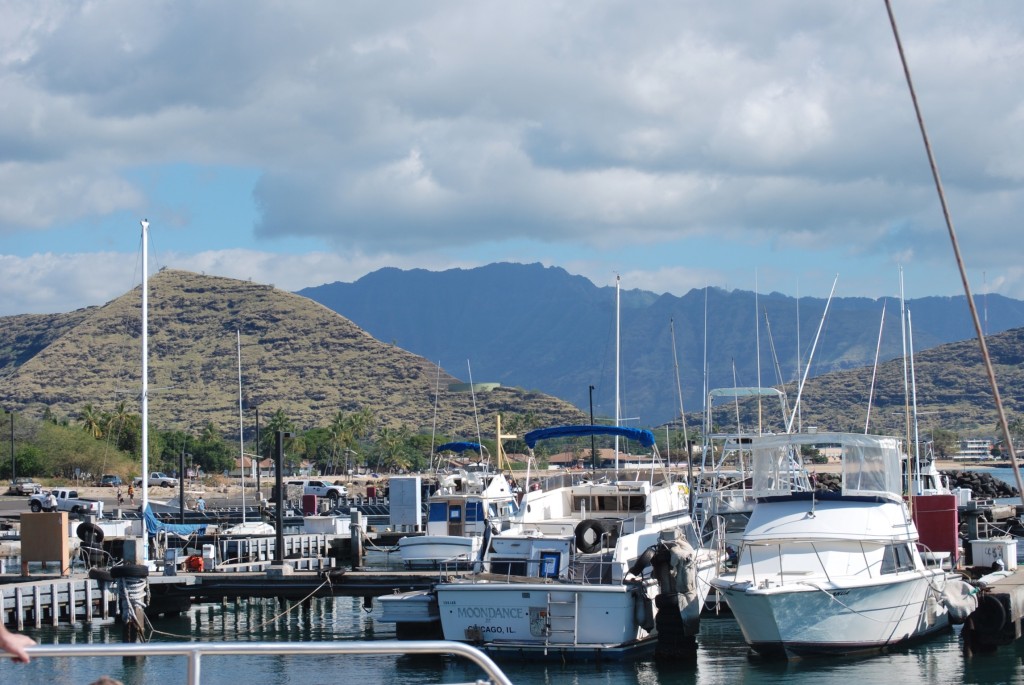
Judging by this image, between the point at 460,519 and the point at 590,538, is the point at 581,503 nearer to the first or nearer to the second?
the point at 590,538

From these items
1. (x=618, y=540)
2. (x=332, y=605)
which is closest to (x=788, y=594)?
(x=618, y=540)

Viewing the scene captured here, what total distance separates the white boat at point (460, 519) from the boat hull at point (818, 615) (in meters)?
10.5

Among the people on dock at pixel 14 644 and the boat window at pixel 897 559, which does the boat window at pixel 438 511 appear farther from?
the people on dock at pixel 14 644

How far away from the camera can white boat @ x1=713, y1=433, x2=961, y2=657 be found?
26.3m

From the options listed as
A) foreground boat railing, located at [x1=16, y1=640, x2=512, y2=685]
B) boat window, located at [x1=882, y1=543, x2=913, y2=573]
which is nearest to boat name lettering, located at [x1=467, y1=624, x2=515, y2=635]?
boat window, located at [x1=882, y1=543, x2=913, y2=573]

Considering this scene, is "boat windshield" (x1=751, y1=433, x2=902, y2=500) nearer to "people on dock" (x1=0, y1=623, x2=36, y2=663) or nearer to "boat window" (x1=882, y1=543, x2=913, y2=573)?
"boat window" (x1=882, y1=543, x2=913, y2=573)

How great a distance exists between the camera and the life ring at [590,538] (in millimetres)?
29547

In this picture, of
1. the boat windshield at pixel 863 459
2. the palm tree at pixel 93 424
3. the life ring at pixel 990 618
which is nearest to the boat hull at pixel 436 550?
the boat windshield at pixel 863 459

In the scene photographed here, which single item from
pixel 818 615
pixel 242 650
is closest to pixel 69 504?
pixel 818 615

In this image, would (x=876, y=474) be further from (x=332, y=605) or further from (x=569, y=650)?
(x=332, y=605)

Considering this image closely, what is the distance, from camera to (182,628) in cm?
3628

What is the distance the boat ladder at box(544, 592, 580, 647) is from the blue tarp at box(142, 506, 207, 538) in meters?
18.5

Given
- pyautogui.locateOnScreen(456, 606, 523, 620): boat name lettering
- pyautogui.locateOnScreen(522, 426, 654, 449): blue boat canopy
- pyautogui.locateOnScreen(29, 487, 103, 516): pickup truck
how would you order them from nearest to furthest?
pyautogui.locateOnScreen(456, 606, 523, 620): boat name lettering → pyautogui.locateOnScreen(522, 426, 654, 449): blue boat canopy → pyautogui.locateOnScreen(29, 487, 103, 516): pickup truck

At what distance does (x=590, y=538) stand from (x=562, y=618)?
2.77 meters
